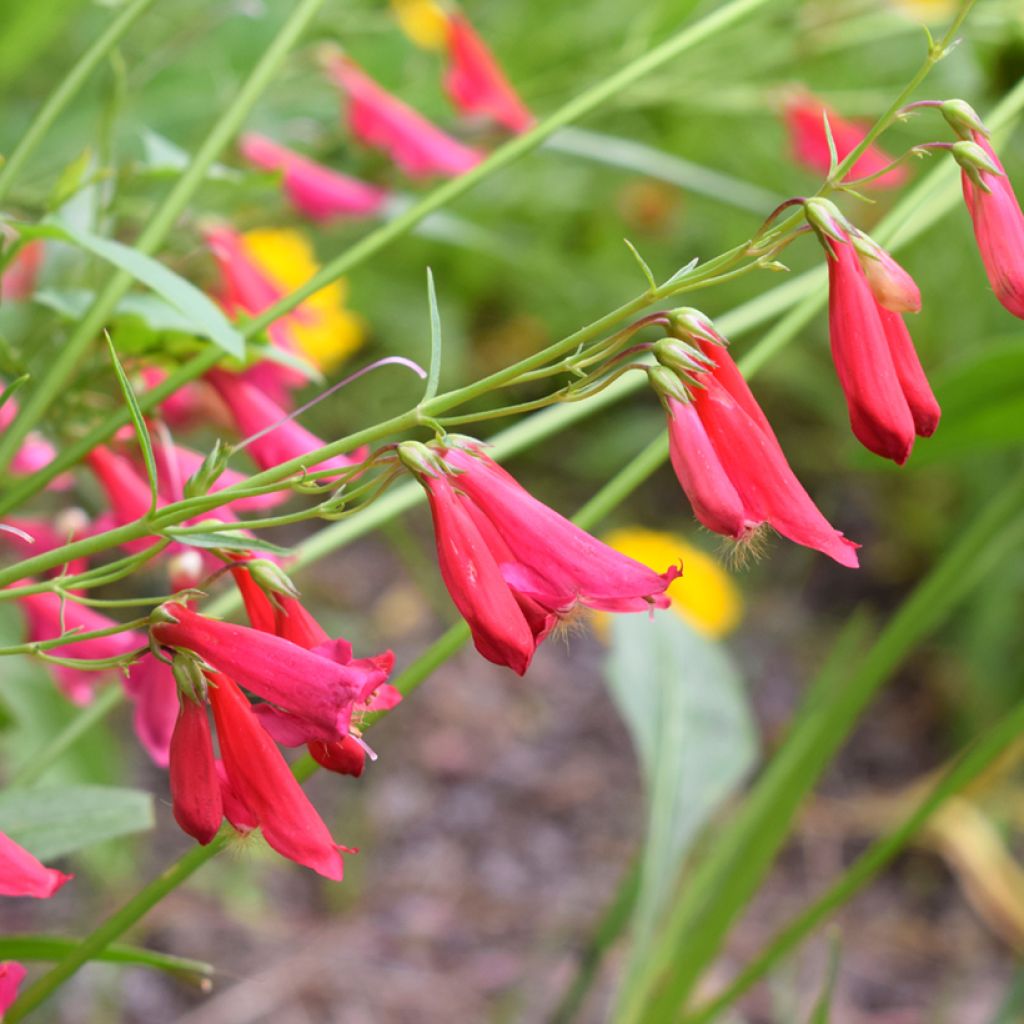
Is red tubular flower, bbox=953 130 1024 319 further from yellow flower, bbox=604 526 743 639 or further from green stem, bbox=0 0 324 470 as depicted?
yellow flower, bbox=604 526 743 639

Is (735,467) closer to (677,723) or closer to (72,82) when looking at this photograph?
(72,82)

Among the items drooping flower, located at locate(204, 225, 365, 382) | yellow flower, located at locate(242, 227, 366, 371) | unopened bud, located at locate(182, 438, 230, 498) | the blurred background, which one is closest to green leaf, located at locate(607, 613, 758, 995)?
the blurred background

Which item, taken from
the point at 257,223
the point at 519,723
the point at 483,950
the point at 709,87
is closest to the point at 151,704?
the point at 257,223

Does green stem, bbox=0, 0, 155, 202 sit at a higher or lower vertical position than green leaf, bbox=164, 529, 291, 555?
higher

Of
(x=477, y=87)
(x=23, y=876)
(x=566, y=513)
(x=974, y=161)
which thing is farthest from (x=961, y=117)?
(x=566, y=513)

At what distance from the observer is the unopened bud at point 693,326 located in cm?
38

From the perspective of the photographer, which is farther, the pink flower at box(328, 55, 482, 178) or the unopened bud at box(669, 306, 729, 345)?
the pink flower at box(328, 55, 482, 178)

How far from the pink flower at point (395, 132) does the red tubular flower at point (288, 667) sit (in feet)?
2.05

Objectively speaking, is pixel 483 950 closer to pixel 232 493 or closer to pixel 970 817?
pixel 970 817

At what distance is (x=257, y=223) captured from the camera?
92 cm

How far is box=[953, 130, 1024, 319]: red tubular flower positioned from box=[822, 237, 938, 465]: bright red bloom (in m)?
0.03

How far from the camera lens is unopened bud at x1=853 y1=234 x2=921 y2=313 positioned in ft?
1.27

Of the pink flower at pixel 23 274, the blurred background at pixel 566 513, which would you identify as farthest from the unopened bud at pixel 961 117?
the pink flower at pixel 23 274

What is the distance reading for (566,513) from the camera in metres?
1.88
